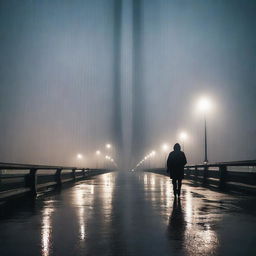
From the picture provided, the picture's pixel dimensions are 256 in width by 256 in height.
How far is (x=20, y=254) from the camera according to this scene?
16.1 feet

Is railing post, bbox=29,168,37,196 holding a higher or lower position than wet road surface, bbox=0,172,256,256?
higher

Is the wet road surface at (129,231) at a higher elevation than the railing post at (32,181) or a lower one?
lower

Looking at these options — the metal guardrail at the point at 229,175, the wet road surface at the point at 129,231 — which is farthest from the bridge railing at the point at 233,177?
the wet road surface at the point at 129,231

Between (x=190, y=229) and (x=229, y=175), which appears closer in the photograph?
(x=190, y=229)

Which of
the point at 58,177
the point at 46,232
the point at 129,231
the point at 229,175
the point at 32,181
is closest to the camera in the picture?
the point at 46,232

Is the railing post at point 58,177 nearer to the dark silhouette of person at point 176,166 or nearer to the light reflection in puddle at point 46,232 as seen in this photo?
the dark silhouette of person at point 176,166

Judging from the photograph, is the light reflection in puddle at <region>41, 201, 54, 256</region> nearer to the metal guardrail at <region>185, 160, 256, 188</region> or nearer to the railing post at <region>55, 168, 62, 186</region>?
the metal guardrail at <region>185, 160, 256, 188</region>

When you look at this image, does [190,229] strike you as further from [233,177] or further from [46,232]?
[233,177]

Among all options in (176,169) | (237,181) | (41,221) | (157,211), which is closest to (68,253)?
(41,221)

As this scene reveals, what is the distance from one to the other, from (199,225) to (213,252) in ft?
7.41

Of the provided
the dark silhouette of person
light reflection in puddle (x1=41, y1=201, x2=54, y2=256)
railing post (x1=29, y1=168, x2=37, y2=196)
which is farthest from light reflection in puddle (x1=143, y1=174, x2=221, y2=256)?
railing post (x1=29, y1=168, x2=37, y2=196)

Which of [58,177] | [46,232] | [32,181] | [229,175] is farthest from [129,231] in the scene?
[58,177]

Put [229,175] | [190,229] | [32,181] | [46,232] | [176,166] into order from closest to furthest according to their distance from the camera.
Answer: [46,232] < [190,229] < [32,181] < [176,166] < [229,175]

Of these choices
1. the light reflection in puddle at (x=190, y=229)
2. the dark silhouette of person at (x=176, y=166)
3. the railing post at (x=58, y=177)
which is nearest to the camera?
the light reflection in puddle at (x=190, y=229)
